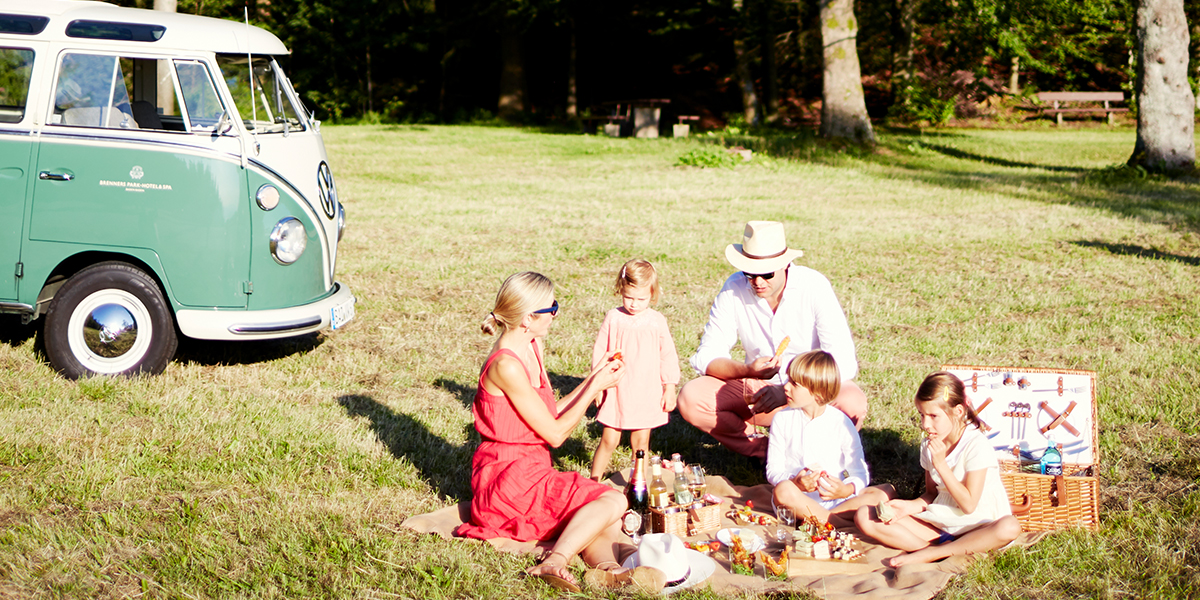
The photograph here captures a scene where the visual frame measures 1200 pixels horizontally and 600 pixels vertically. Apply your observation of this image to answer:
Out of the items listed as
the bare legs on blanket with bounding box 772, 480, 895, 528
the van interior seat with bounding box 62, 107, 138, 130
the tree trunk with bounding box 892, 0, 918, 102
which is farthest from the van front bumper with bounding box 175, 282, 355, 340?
the tree trunk with bounding box 892, 0, 918, 102

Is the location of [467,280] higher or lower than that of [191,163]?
lower

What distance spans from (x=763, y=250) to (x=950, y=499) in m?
1.60

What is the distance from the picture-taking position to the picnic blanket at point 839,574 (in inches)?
150

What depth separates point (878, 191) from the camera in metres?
16.0

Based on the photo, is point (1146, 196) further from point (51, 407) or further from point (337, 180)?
point (51, 407)

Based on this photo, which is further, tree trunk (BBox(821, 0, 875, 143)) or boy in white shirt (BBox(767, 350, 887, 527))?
tree trunk (BBox(821, 0, 875, 143))

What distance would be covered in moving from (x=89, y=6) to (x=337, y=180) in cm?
1129

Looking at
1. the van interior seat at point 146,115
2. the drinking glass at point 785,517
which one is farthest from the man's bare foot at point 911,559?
the van interior seat at point 146,115

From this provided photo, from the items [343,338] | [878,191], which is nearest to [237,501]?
[343,338]

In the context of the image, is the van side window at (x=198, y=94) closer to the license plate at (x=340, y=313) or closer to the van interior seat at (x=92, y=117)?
the van interior seat at (x=92, y=117)

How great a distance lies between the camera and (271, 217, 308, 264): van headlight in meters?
6.28

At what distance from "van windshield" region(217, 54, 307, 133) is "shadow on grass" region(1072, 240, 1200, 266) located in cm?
889

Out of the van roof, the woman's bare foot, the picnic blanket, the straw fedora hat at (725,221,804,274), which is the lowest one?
the picnic blanket

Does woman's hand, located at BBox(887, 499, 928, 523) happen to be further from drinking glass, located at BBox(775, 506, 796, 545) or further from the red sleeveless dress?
the red sleeveless dress
